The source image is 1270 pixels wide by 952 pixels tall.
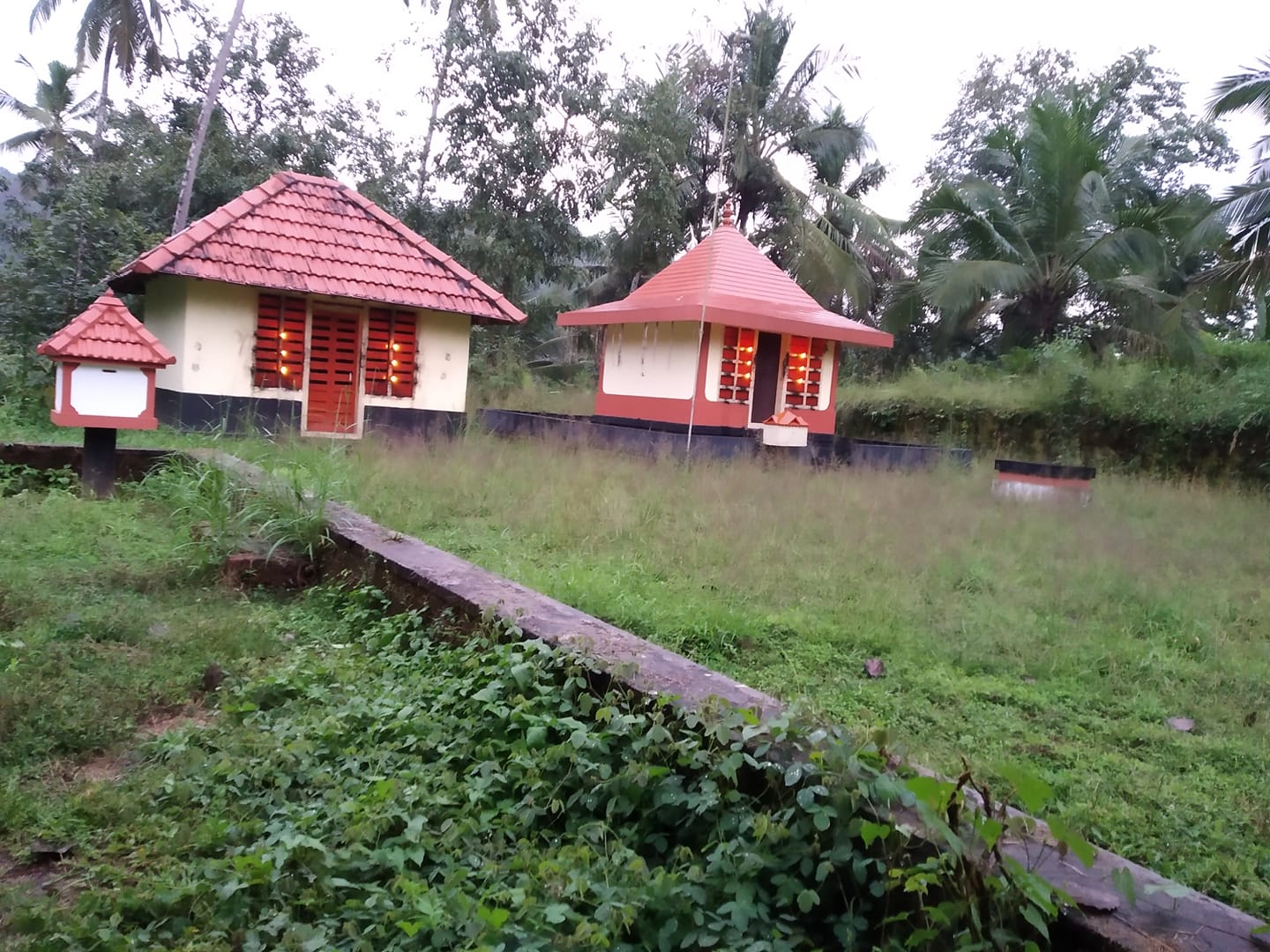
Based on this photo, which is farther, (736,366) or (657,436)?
(736,366)

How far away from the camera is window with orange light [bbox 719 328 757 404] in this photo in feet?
49.5

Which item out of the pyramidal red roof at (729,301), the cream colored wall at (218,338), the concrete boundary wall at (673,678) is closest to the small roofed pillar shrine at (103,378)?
the concrete boundary wall at (673,678)

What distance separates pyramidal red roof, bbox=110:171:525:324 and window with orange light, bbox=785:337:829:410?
4.75 metres

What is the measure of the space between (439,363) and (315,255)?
7.63 feet

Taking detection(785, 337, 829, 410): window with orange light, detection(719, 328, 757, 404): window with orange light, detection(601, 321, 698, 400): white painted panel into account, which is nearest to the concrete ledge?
detection(601, 321, 698, 400): white painted panel

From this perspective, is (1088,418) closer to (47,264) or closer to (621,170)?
(621,170)

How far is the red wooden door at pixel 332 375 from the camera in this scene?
1329cm

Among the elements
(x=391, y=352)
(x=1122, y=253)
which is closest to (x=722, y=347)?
(x=391, y=352)

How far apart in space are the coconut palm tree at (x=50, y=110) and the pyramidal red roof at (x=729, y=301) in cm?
2380

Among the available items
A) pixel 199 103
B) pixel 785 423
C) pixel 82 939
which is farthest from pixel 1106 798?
pixel 199 103

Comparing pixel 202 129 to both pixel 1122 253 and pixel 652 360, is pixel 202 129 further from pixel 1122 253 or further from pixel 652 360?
pixel 1122 253

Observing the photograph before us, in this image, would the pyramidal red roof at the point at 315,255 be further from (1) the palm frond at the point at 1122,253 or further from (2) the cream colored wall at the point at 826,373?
(1) the palm frond at the point at 1122,253

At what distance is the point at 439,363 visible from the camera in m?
14.1

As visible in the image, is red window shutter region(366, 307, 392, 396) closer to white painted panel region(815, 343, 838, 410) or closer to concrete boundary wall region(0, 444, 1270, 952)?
concrete boundary wall region(0, 444, 1270, 952)
